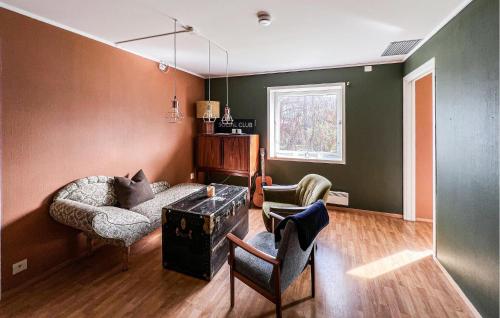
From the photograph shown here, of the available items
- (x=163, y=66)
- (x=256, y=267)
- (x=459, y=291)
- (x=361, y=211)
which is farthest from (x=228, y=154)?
(x=459, y=291)

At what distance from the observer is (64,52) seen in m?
2.52

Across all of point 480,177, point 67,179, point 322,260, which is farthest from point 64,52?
point 480,177

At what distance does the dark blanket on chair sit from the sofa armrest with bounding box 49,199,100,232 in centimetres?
172

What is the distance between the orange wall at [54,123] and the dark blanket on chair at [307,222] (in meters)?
2.30

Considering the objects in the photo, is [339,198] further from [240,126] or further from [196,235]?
[196,235]

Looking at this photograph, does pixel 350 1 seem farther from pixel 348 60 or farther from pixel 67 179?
pixel 67 179

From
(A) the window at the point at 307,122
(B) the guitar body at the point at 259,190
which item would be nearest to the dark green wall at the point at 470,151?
(A) the window at the point at 307,122

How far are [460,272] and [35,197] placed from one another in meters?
3.88

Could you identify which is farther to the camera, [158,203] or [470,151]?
[158,203]

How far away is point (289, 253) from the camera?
166 cm

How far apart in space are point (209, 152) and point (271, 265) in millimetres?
3032

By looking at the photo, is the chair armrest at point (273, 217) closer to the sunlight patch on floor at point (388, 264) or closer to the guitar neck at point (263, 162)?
the sunlight patch on floor at point (388, 264)

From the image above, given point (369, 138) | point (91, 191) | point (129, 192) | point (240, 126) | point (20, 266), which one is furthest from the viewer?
point (240, 126)

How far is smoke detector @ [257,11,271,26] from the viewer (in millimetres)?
2233
